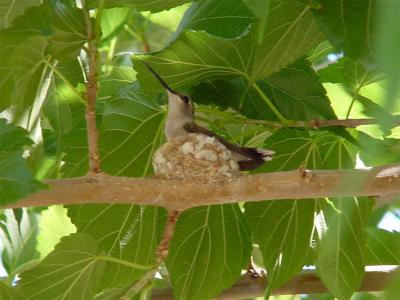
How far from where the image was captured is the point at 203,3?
6.42ft

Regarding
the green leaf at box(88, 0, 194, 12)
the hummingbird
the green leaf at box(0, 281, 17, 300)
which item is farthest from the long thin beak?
the green leaf at box(0, 281, 17, 300)

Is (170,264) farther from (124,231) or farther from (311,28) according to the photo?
(311,28)

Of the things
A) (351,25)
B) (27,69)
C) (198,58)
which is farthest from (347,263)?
(27,69)

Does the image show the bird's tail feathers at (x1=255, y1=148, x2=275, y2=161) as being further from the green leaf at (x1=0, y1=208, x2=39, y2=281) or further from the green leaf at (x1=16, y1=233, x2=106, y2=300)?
the green leaf at (x1=0, y1=208, x2=39, y2=281)

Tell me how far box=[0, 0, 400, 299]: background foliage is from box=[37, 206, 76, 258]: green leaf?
42 centimetres

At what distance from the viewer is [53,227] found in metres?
2.80

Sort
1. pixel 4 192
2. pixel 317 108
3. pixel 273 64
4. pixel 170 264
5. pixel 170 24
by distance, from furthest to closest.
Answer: pixel 170 24 < pixel 170 264 < pixel 317 108 < pixel 273 64 < pixel 4 192

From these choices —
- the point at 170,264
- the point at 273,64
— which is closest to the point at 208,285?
the point at 170,264

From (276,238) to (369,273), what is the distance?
363mm

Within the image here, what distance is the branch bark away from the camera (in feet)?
4.45

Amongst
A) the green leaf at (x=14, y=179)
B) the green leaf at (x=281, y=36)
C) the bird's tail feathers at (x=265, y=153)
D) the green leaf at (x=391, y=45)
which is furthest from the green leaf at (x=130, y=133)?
the green leaf at (x=391, y=45)

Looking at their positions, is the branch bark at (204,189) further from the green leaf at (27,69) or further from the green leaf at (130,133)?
the green leaf at (130,133)

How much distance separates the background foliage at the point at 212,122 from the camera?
168cm

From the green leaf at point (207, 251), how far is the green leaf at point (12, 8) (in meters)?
0.84
